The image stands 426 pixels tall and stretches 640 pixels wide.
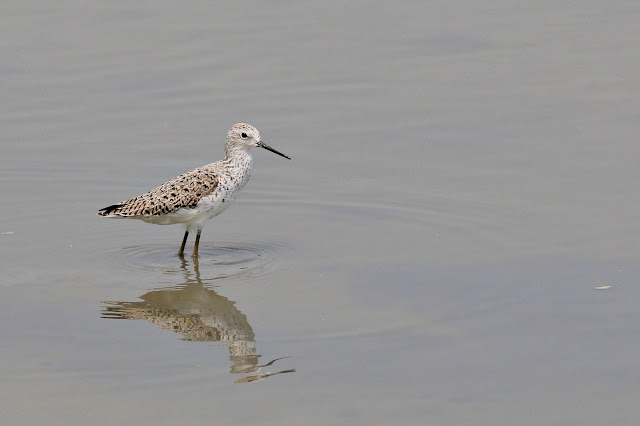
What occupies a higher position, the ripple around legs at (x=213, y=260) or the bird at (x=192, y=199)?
the bird at (x=192, y=199)

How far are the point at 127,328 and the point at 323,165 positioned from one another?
4.61 m

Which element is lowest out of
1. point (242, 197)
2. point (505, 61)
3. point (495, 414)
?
point (495, 414)

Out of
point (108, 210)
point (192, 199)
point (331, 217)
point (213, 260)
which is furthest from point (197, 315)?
point (331, 217)

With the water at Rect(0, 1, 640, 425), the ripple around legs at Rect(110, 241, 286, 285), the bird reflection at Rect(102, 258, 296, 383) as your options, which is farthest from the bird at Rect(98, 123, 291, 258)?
the bird reflection at Rect(102, 258, 296, 383)

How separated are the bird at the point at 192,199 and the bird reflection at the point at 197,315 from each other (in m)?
0.91

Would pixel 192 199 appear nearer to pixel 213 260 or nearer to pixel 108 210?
pixel 213 260

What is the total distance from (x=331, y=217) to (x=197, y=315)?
2.74 m

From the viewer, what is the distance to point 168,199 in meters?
11.8

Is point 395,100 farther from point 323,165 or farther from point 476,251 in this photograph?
point 476,251

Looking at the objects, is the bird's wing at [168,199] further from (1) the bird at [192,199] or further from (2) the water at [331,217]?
(2) the water at [331,217]

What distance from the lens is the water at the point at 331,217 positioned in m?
8.37

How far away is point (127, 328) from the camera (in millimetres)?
9719

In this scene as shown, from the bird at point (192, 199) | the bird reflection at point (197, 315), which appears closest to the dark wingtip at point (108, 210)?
the bird at point (192, 199)

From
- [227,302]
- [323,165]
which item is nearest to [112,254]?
[227,302]
